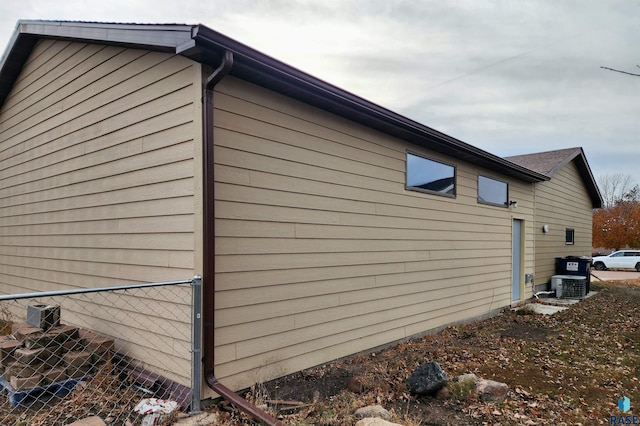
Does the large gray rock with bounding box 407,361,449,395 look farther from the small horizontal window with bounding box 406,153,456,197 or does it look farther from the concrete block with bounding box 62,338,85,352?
the concrete block with bounding box 62,338,85,352

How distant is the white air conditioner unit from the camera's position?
11.2m

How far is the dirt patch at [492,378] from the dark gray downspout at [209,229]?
410 mm

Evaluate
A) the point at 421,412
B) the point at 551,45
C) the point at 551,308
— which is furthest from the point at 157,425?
the point at 551,308

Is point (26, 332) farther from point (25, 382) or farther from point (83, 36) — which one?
point (83, 36)

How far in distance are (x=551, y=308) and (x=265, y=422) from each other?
29.1ft

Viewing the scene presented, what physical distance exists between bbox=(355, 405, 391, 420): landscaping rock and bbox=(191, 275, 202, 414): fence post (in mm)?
1305

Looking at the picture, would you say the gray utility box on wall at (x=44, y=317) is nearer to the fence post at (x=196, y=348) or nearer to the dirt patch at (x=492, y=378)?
the fence post at (x=196, y=348)

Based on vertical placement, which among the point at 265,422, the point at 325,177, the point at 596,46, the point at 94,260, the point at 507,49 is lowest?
the point at 265,422

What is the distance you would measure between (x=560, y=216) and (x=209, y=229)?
12.8 meters

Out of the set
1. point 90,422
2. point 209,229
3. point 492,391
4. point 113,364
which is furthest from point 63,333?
point 492,391

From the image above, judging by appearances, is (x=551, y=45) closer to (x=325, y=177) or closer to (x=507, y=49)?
(x=507, y=49)

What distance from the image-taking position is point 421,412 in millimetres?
3463

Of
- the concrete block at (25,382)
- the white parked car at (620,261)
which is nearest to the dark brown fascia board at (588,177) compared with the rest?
the white parked car at (620,261)

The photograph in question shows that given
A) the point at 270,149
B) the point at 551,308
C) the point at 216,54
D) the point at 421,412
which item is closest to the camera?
the point at 216,54
